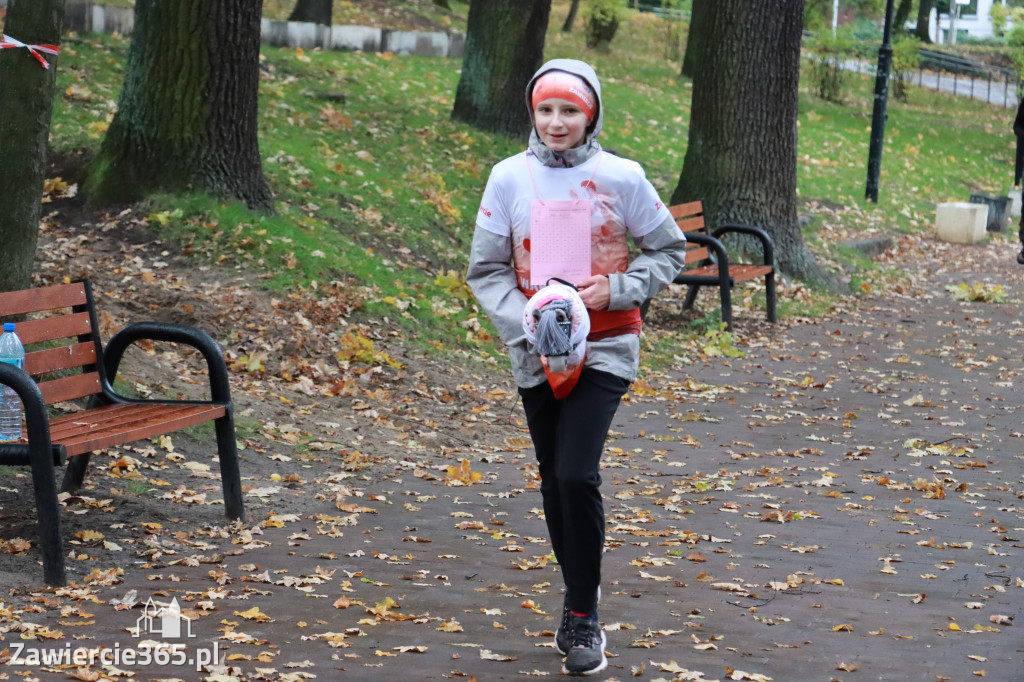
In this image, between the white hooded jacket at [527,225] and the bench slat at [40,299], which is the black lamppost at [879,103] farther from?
the white hooded jacket at [527,225]

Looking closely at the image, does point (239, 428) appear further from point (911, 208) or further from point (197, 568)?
point (911, 208)

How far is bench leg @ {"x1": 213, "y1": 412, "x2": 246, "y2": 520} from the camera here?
5.94 metres

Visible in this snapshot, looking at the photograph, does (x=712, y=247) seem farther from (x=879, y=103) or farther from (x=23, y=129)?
(x=879, y=103)

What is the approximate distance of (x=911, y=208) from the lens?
2075 centimetres

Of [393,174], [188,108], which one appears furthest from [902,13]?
[188,108]

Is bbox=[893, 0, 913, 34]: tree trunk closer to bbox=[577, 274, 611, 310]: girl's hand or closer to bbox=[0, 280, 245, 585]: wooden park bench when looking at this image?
bbox=[0, 280, 245, 585]: wooden park bench

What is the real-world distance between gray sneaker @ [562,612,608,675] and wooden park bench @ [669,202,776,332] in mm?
7320

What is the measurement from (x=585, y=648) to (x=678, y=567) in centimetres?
141

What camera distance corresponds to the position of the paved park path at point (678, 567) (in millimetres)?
4371

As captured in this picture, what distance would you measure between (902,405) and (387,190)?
5.61m

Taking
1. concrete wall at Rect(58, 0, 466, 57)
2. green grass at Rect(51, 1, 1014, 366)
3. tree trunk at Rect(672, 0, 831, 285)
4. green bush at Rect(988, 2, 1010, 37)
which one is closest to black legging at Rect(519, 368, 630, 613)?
green grass at Rect(51, 1, 1014, 366)

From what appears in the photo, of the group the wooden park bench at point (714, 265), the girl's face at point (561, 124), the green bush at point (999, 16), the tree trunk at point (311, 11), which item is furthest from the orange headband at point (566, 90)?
the green bush at point (999, 16)

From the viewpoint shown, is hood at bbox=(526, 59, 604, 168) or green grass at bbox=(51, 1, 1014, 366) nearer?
hood at bbox=(526, 59, 604, 168)

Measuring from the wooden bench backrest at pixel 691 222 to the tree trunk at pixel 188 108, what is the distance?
12.7 feet
